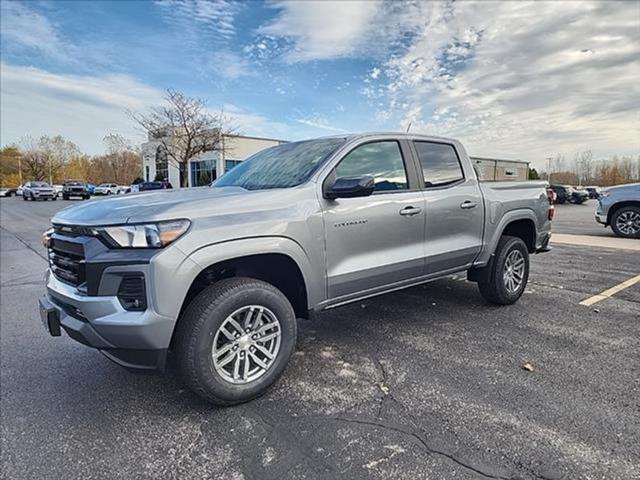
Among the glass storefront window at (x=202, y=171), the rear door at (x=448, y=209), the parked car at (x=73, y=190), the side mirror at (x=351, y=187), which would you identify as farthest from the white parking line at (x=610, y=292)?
the glass storefront window at (x=202, y=171)

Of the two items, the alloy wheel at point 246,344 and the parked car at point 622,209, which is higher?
the parked car at point 622,209

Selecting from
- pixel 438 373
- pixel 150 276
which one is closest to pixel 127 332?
pixel 150 276

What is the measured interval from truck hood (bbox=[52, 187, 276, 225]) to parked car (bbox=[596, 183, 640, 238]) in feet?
36.6

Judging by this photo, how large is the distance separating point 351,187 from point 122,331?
1.73 metres

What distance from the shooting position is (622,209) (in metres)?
10.7

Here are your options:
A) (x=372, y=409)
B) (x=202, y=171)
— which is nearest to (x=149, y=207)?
(x=372, y=409)

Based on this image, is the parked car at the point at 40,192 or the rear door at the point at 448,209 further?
the parked car at the point at 40,192

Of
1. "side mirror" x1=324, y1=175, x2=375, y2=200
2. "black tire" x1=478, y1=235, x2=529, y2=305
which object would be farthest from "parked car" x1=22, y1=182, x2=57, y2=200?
"side mirror" x1=324, y1=175, x2=375, y2=200

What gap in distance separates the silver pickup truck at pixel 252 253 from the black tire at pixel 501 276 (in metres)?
0.52

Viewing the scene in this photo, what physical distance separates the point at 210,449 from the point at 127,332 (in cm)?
82

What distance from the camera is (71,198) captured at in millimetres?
37594

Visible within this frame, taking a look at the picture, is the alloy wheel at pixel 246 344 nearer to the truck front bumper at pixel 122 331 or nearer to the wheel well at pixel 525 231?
the truck front bumper at pixel 122 331

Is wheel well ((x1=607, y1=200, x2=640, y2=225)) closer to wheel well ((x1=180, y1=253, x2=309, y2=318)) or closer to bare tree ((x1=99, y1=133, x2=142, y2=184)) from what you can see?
wheel well ((x1=180, y1=253, x2=309, y2=318))

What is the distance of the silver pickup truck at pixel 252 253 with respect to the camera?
240 centimetres
